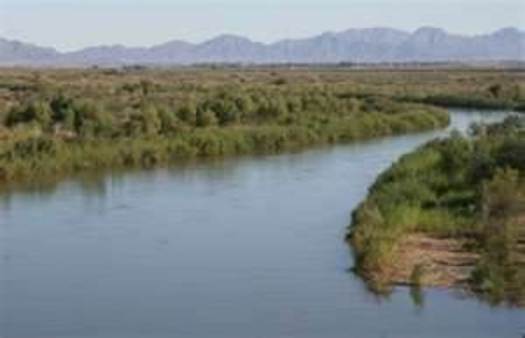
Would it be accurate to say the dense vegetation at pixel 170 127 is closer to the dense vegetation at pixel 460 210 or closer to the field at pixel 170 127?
the field at pixel 170 127

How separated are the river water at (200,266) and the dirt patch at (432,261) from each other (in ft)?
1.89

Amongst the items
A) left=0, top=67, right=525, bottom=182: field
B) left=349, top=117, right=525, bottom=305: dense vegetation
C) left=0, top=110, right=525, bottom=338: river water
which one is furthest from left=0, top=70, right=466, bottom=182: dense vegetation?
left=349, top=117, right=525, bottom=305: dense vegetation

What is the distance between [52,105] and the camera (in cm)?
3575

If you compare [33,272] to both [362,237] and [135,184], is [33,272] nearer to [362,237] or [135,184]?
[362,237]

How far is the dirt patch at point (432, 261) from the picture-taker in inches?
609

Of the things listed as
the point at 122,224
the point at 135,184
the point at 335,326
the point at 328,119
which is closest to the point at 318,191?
the point at 135,184

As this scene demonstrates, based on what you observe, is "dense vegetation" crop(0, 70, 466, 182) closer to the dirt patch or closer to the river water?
the river water

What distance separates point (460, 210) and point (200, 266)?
5094 mm

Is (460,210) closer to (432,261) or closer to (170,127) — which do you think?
(432,261)

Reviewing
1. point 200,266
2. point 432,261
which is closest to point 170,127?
point 200,266

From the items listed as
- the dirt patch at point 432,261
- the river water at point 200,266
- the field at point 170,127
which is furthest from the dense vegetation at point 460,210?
the field at point 170,127

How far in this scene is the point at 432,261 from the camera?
16.6 meters

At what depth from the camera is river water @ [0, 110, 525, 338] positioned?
44.2 feet

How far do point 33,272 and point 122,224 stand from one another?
4198 mm
